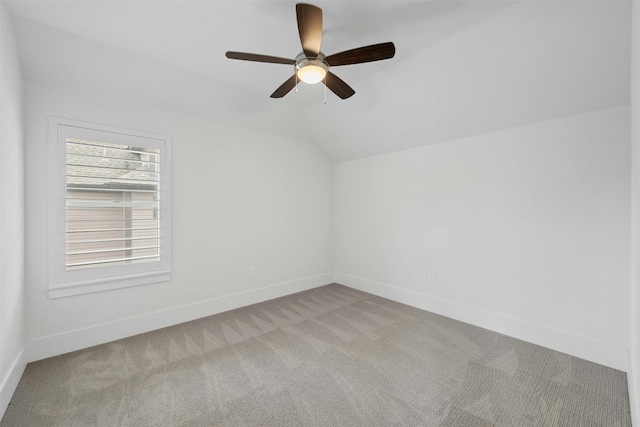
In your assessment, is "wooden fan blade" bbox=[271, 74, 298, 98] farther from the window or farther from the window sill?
the window sill

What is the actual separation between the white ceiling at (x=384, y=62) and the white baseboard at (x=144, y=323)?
2.38m

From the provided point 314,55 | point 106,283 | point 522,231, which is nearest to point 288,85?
point 314,55

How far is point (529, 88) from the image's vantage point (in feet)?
8.36

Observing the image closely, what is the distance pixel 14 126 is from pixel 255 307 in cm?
298

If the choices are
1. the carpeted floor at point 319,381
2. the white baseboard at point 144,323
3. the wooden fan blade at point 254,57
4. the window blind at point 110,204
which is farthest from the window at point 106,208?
the wooden fan blade at point 254,57

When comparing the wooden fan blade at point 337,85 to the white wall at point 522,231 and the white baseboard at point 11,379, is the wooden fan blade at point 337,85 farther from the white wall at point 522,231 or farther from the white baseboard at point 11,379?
the white baseboard at point 11,379

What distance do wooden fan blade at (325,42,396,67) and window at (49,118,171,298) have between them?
7.43 ft

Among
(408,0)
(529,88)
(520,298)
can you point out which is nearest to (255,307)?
(520,298)

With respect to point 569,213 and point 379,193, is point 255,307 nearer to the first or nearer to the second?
point 379,193

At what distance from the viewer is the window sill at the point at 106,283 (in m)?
2.61

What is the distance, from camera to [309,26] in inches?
68.4

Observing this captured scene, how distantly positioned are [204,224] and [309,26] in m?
2.65

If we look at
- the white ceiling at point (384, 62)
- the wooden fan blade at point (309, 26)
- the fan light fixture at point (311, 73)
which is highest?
the white ceiling at point (384, 62)

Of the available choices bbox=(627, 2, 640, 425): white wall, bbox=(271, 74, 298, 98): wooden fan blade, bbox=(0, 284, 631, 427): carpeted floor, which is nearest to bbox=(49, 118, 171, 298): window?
bbox=(0, 284, 631, 427): carpeted floor
